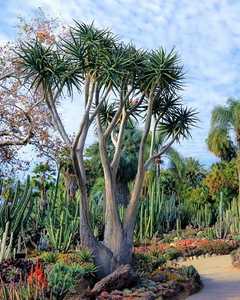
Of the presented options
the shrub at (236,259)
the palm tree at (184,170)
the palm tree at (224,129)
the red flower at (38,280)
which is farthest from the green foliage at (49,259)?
the palm tree at (184,170)

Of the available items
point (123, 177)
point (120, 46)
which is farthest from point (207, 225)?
point (120, 46)

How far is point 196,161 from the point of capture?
145 ft

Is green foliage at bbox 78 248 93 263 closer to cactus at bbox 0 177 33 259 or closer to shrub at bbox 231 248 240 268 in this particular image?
cactus at bbox 0 177 33 259

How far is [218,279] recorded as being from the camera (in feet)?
44.3

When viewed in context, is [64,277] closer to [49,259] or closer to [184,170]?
[49,259]

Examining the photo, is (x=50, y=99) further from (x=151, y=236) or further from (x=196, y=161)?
(x=196, y=161)

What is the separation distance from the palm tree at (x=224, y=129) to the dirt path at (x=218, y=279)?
13441 millimetres

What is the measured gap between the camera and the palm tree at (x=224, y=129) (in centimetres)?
3175

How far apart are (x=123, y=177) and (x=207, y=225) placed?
7.70 meters

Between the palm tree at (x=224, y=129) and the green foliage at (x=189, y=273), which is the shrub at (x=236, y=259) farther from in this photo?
the palm tree at (x=224, y=129)

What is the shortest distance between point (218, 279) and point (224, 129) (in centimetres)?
2043

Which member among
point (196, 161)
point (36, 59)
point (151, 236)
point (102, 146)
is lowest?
point (151, 236)

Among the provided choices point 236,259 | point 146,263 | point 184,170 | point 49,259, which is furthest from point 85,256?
point 184,170

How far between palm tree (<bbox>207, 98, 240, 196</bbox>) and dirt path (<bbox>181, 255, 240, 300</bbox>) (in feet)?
44.1
